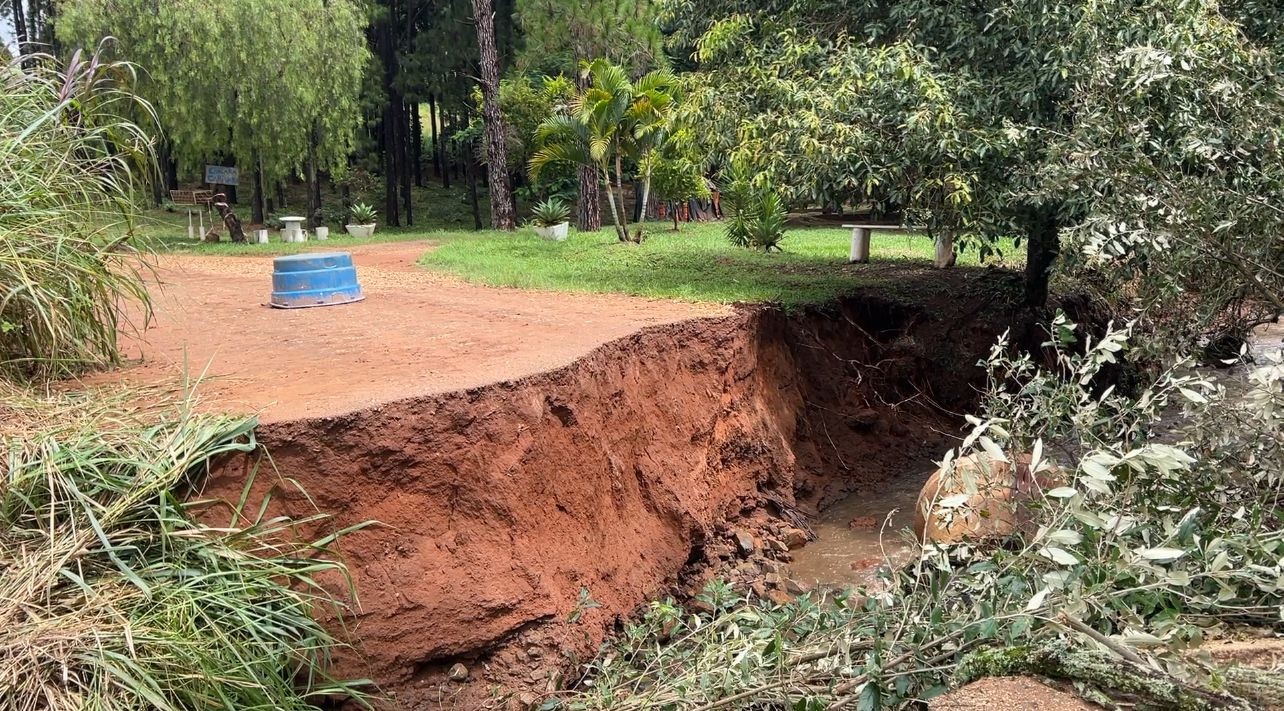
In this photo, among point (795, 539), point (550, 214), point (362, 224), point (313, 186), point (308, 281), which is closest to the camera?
point (795, 539)

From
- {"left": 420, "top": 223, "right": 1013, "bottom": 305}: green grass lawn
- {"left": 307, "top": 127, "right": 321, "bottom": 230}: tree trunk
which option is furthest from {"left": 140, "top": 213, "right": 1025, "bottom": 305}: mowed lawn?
{"left": 307, "top": 127, "right": 321, "bottom": 230}: tree trunk

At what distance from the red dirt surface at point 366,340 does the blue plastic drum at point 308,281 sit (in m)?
0.19

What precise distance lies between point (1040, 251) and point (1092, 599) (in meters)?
7.34

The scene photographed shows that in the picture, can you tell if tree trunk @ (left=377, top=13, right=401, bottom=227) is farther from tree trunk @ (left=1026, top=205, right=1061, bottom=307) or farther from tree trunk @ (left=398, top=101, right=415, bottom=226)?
tree trunk @ (left=1026, top=205, right=1061, bottom=307)

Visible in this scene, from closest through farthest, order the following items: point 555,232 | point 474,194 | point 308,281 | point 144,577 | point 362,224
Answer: point 144,577
point 308,281
point 555,232
point 362,224
point 474,194

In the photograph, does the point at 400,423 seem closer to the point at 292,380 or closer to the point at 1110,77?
the point at 292,380

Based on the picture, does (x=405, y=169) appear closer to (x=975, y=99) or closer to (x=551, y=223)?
(x=551, y=223)

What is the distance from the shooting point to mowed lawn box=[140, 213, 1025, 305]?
9508 millimetres

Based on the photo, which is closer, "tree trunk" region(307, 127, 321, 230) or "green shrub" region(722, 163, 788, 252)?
"green shrub" region(722, 163, 788, 252)

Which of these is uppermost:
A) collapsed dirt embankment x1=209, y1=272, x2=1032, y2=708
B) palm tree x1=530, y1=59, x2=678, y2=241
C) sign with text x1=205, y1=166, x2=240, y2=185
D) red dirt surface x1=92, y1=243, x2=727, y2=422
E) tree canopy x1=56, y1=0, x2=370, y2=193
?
tree canopy x1=56, y1=0, x2=370, y2=193

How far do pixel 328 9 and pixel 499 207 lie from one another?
511 centimetres

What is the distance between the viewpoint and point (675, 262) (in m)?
11.9

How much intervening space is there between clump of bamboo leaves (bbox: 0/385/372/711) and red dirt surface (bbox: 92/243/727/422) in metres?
0.51

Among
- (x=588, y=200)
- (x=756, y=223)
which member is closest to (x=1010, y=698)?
(x=756, y=223)
